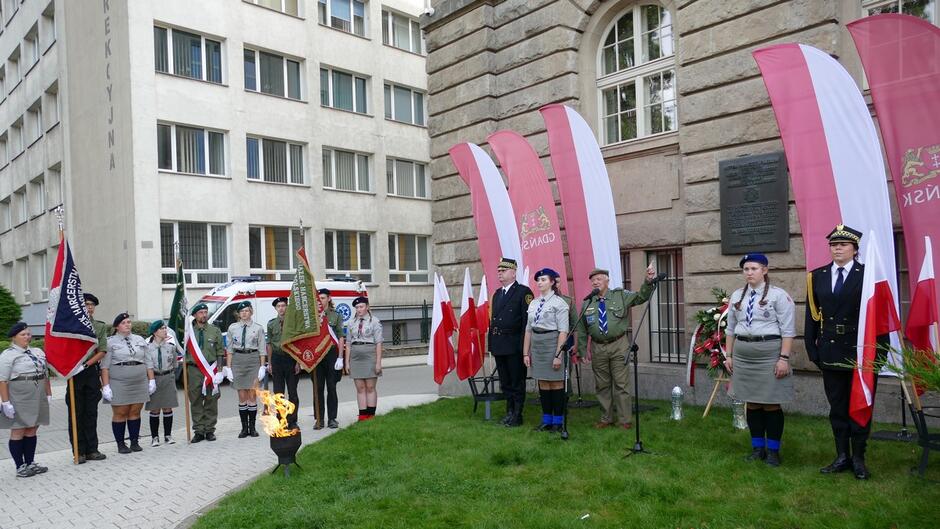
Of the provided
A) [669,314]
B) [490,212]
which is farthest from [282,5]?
[669,314]

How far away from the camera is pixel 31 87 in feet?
111

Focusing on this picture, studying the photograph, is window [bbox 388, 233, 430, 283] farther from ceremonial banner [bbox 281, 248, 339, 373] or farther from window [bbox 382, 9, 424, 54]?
ceremonial banner [bbox 281, 248, 339, 373]

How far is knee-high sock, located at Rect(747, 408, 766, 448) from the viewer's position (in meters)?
7.37

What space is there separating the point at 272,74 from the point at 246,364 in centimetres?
1858

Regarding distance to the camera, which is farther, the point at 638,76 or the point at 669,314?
the point at 638,76

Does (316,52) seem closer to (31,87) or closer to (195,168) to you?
(195,168)

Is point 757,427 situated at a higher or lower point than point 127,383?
lower

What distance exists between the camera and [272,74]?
27.2 metres

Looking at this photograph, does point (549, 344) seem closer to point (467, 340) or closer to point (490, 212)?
point (467, 340)

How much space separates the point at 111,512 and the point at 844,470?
7.04m

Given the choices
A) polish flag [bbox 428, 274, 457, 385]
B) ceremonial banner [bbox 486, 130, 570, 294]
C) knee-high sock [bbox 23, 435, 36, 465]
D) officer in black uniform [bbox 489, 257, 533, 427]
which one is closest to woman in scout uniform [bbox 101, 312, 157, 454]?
knee-high sock [bbox 23, 435, 36, 465]

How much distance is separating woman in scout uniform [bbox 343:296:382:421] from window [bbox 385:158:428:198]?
19698 millimetres

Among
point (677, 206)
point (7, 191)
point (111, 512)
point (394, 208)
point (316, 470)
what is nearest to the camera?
point (111, 512)

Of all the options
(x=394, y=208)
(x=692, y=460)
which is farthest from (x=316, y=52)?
(x=692, y=460)
